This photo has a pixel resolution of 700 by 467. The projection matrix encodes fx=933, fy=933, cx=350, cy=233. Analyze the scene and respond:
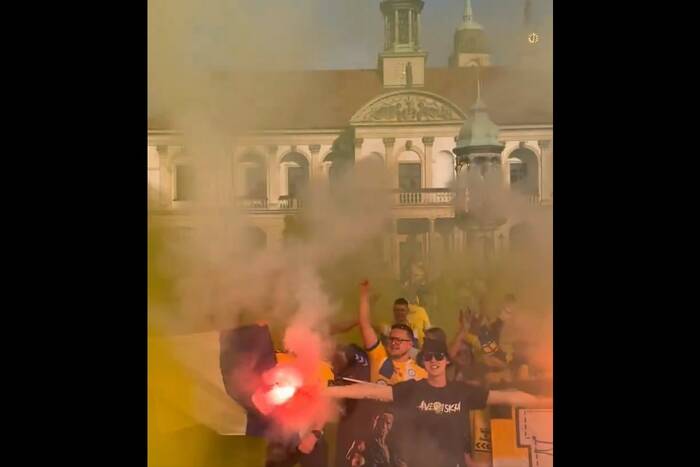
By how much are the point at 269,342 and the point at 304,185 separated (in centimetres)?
80

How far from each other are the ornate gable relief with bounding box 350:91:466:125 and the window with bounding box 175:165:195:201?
86 centimetres

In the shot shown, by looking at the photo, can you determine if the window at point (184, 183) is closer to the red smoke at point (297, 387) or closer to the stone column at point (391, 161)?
the red smoke at point (297, 387)

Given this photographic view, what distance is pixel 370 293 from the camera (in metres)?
4.64

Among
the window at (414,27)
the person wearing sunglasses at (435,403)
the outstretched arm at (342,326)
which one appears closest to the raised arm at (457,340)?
the person wearing sunglasses at (435,403)

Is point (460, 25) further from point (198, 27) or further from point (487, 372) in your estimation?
point (487, 372)

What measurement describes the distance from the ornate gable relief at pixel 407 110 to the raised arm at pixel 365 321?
32.7 inches

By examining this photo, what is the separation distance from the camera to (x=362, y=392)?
4.64 meters

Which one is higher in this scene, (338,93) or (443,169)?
(338,93)

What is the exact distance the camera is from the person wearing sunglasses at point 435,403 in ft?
15.2

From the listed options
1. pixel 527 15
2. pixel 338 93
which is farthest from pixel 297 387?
pixel 527 15

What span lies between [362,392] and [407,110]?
1.43 m

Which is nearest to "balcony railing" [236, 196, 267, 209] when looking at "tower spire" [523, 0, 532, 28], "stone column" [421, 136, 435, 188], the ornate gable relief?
the ornate gable relief

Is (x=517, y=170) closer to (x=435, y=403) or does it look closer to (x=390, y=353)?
(x=390, y=353)

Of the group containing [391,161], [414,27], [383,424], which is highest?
[414,27]
